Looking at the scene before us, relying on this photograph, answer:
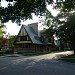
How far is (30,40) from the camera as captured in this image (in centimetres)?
7325

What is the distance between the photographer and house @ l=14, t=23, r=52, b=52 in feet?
239

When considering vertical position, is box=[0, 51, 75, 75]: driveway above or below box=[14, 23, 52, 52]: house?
below

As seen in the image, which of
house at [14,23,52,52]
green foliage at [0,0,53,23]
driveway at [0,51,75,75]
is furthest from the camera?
house at [14,23,52,52]

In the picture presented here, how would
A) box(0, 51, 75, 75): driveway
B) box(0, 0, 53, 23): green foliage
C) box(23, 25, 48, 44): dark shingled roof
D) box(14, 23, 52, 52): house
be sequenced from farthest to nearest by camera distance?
box(23, 25, 48, 44): dark shingled roof
box(14, 23, 52, 52): house
box(0, 0, 53, 23): green foliage
box(0, 51, 75, 75): driveway

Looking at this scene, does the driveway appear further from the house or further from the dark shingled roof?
the dark shingled roof

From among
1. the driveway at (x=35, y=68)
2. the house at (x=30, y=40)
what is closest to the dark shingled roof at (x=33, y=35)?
the house at (x=30, y=40)

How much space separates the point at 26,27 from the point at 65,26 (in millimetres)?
24629

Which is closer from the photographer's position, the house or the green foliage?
the green foliage

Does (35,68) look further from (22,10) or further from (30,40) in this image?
(30,40)

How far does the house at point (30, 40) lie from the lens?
7294 centimetres

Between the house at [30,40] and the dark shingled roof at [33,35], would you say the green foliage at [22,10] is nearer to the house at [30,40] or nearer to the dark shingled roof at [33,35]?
the house at [30,40]

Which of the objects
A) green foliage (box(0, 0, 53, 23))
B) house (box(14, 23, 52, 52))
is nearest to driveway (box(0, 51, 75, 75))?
green foliage (box(0, 0, 53, 23))

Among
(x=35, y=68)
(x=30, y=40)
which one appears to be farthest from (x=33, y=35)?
(x=35, y=68)

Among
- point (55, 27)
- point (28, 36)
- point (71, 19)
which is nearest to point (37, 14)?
point (71, 19)
